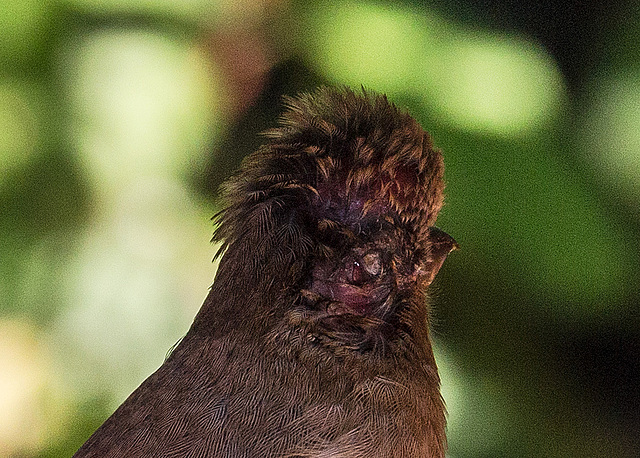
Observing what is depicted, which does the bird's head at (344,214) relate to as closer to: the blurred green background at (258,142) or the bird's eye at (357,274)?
the bird's eye at (357,274)

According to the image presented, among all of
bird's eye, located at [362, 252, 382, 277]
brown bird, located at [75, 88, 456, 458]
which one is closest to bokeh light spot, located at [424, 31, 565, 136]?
brown bird, located at [75, 88, 456, 458]

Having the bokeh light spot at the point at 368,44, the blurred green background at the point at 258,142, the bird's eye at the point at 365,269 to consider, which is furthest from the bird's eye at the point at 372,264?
the bokeh light spot at the point at 368,44

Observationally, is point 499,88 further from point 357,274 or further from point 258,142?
point 357,274

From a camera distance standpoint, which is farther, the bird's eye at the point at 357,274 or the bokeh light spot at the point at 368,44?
the bokeh light spot at the point at 368,44

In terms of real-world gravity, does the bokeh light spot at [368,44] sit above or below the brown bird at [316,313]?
above

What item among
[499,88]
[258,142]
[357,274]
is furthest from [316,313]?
[499,88]

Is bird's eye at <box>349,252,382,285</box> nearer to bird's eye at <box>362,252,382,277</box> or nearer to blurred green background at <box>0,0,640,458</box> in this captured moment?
bird's eye at <box>362,252,382,277</box>
